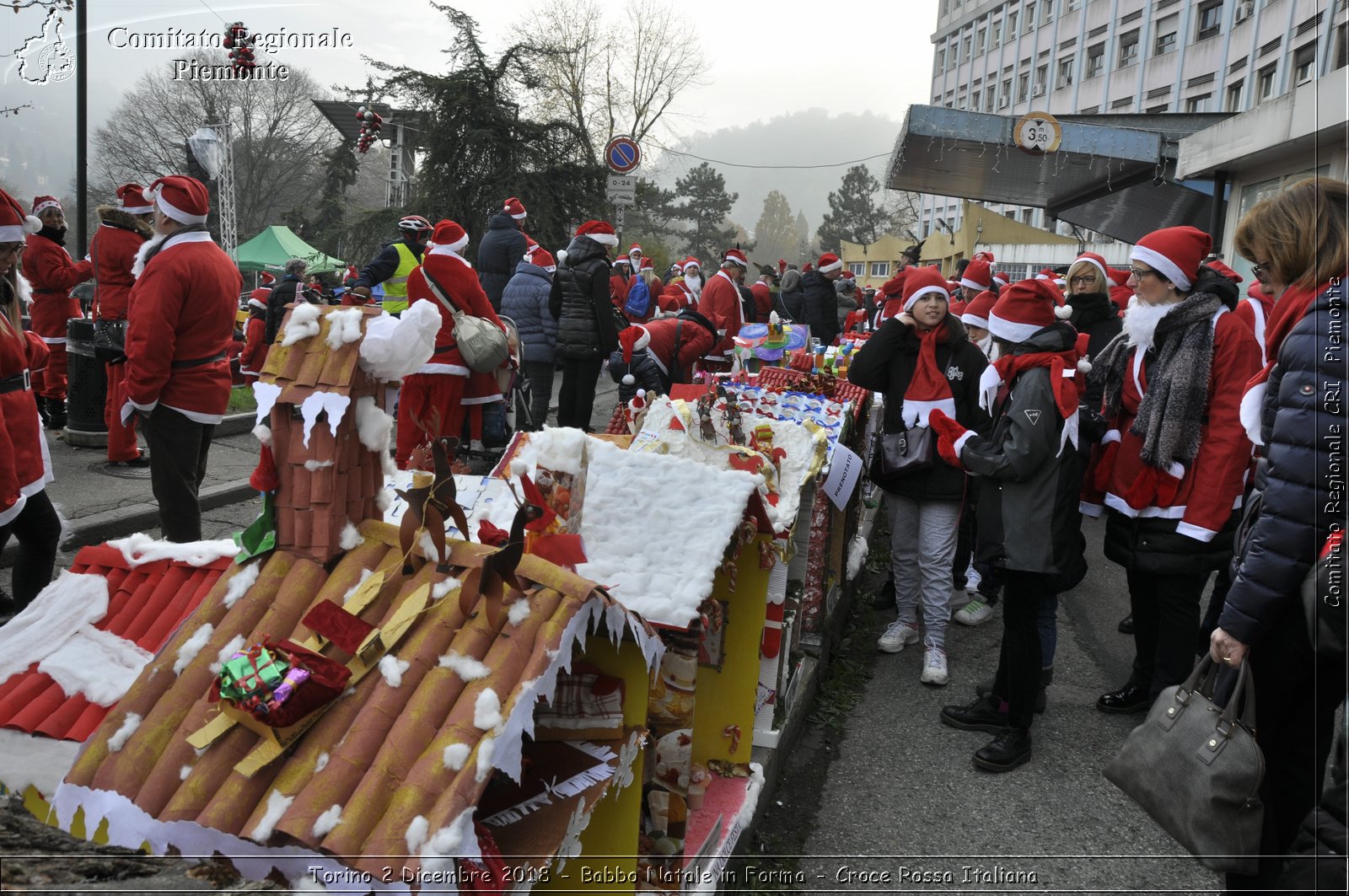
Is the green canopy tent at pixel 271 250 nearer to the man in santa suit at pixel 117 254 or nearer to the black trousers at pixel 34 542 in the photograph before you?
the man in santa suit at pixel 117 254

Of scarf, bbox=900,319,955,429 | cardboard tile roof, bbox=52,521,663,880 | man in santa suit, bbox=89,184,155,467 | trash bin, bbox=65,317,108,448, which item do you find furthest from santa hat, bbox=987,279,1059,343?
trash bin, bbox=65,317,108,448

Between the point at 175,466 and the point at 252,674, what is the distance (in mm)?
3193

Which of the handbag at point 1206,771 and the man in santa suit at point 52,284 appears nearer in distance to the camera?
the handbag at point 1206,771

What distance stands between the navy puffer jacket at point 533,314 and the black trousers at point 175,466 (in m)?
4.02

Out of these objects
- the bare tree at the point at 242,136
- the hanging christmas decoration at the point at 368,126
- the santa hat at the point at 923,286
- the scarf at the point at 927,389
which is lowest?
the scarf at the point at 927,389

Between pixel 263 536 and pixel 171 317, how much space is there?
8.89 feet

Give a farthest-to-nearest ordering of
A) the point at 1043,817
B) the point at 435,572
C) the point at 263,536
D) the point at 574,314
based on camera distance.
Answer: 1. the point at 574,314
2. the point at 1043,817
3. the point at 263,536
4. the point at 435,572

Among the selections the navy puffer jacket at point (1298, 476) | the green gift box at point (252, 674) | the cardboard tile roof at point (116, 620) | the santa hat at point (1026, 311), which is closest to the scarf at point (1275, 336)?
the navy puffer jacket at point (1298, 476)

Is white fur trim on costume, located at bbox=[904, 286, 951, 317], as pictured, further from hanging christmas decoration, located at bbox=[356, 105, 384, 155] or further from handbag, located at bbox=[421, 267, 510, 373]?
hanging christmas decoration, located at bbox=[356, 105, 384, 155]

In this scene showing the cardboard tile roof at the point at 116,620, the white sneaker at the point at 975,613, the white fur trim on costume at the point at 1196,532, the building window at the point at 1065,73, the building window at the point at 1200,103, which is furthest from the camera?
the building window at the point at 1065,73

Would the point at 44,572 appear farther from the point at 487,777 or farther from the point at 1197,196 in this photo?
the point at 1197,196

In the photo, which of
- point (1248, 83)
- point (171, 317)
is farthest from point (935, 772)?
point (1248, 83)

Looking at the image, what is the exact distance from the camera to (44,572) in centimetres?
405

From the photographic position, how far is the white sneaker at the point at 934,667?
462cm
